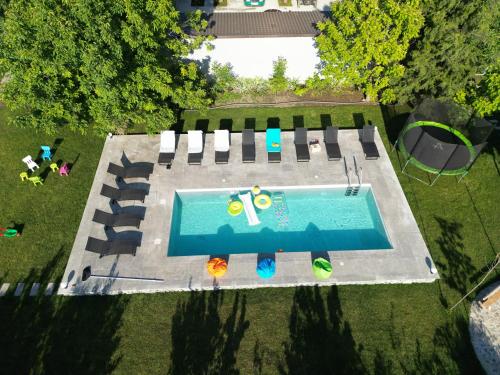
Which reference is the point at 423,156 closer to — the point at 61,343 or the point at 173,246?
the point at 173,246

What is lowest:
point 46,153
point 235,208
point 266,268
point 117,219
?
point 266,268

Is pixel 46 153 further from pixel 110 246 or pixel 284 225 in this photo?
pixel 284 225

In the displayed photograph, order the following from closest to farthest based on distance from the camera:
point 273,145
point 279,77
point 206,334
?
point 206,334 < point 273,145 < point 279,77

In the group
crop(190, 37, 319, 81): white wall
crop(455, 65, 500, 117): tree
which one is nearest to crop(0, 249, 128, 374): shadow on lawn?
crop(190, 37, 319, 81): white wall

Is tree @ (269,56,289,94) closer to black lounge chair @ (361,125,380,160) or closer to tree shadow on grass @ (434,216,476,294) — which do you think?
black lounge chair @ (361,125,380,160)

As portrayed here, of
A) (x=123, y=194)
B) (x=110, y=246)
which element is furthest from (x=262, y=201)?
(x=110, y=246)
